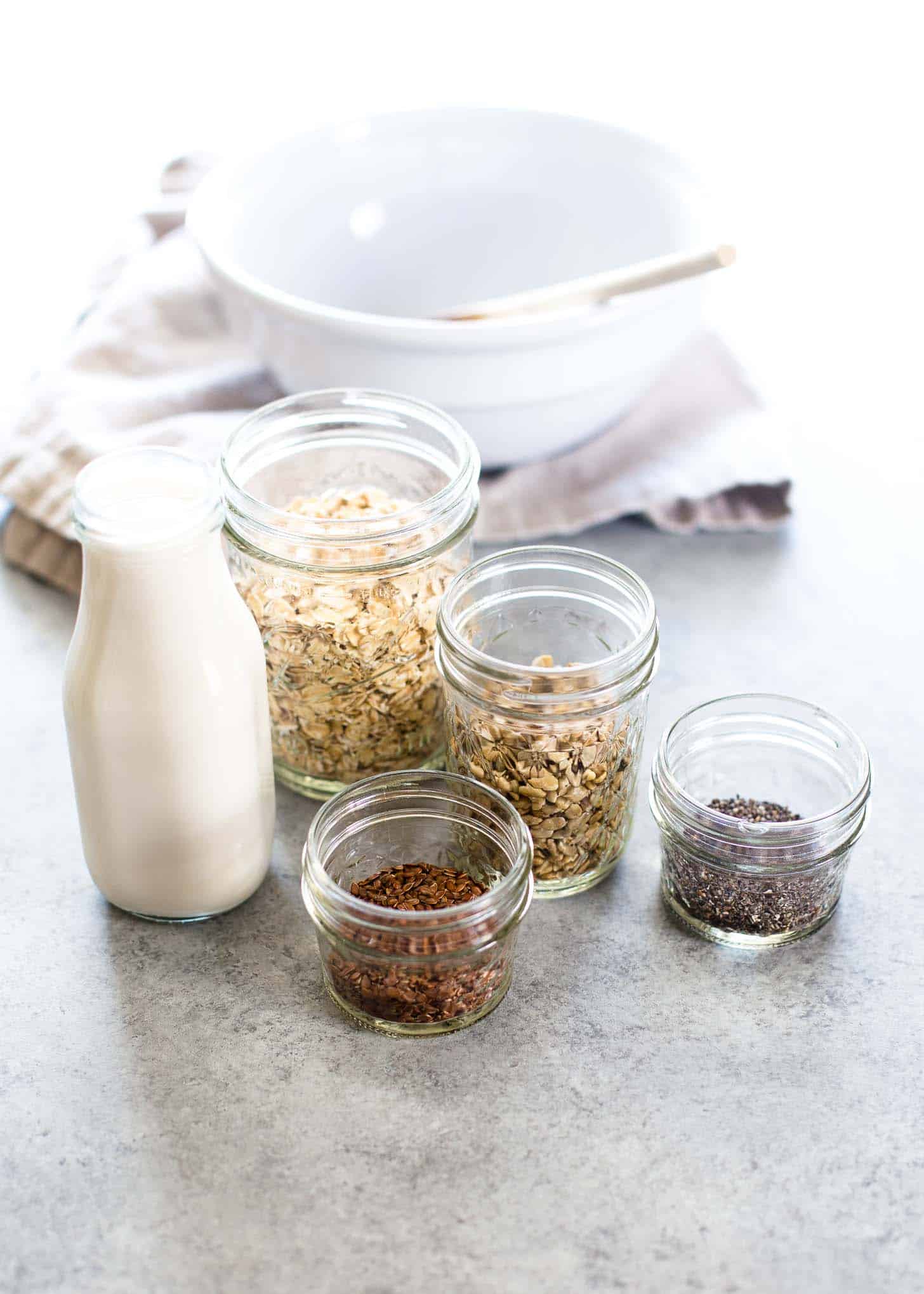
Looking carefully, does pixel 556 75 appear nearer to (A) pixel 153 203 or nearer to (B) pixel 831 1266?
(A) pixel 153 203

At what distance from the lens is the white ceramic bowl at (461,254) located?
47.6 inches

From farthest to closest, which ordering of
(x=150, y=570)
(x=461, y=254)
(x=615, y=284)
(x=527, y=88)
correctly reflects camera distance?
(x=527, y=88) → (x=461, y=254) → (x=615, y=284) → (x=150, y=570)

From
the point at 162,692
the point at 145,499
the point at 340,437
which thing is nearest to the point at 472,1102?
the point at 162,692

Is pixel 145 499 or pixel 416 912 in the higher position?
pixel 145 499

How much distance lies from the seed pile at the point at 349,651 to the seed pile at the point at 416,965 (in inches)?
5.8

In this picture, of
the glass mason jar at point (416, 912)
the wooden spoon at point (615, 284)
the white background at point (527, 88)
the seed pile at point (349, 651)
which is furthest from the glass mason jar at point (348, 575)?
the white background at point (527, 88)

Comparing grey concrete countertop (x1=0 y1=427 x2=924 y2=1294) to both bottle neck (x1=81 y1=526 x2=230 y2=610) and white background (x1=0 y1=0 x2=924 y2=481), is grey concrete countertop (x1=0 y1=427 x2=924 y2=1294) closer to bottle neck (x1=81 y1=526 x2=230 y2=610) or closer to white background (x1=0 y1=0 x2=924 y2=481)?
bottle neck (x1=81 y1=526 x2=230 y2=610)

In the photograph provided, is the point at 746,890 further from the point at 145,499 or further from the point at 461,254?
the point at 461,254

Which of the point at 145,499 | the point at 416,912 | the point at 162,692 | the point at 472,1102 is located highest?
the point at 145,499

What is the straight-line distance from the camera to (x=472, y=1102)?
34.7 inches

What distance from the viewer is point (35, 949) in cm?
98

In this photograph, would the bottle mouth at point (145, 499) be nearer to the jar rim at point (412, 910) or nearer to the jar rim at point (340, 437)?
the jar rim at point (340, 437)

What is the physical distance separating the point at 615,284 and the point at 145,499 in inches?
21.1

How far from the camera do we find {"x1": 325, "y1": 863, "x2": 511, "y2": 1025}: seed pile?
2.84 feet
